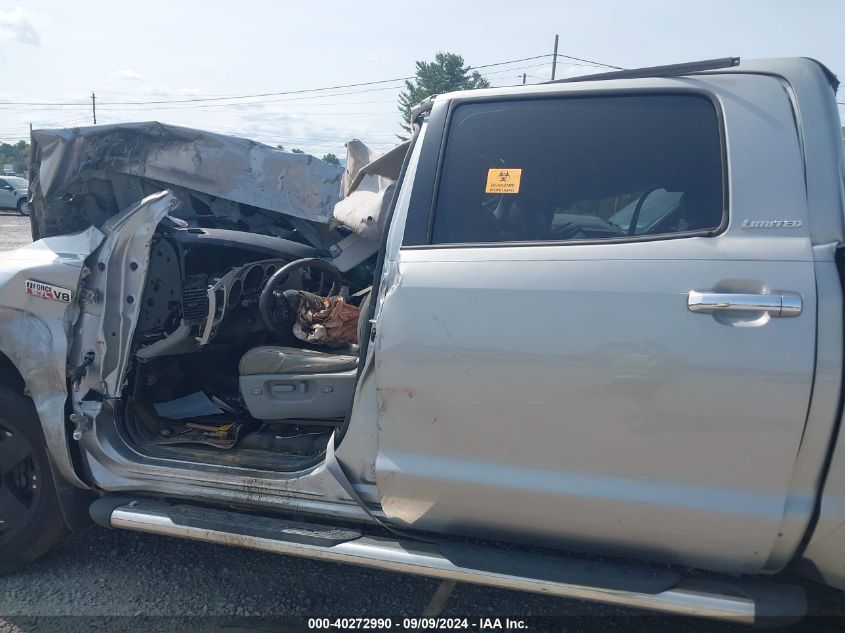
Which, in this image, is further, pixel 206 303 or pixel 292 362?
pixel 206 303

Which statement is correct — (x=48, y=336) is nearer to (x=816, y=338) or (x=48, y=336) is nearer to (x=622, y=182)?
(x=622, y=182)

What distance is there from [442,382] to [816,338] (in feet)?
3.66

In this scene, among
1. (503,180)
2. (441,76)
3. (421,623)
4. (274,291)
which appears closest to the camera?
(503,180)

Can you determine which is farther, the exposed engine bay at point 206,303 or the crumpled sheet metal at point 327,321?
the crumpled sheet metal at point 327,321

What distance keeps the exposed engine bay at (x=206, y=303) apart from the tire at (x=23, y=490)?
0.32 m

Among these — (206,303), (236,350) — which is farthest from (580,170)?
(236,350)

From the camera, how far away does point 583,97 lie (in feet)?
7.64

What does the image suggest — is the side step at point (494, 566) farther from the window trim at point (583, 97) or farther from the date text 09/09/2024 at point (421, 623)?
the window trim at point (583, 97)

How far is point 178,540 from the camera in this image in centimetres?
344

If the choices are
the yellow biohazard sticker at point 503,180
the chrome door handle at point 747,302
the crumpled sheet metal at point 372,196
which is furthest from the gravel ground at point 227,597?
the yellow biohazard sticker at point 503,180

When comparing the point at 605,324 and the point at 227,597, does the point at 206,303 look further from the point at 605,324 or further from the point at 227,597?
the point at 605,324

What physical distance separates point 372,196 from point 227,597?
199 cm

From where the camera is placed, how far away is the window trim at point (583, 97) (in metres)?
2.11

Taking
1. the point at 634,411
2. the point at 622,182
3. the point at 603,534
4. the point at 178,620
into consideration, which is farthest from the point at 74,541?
the point at 622,182
